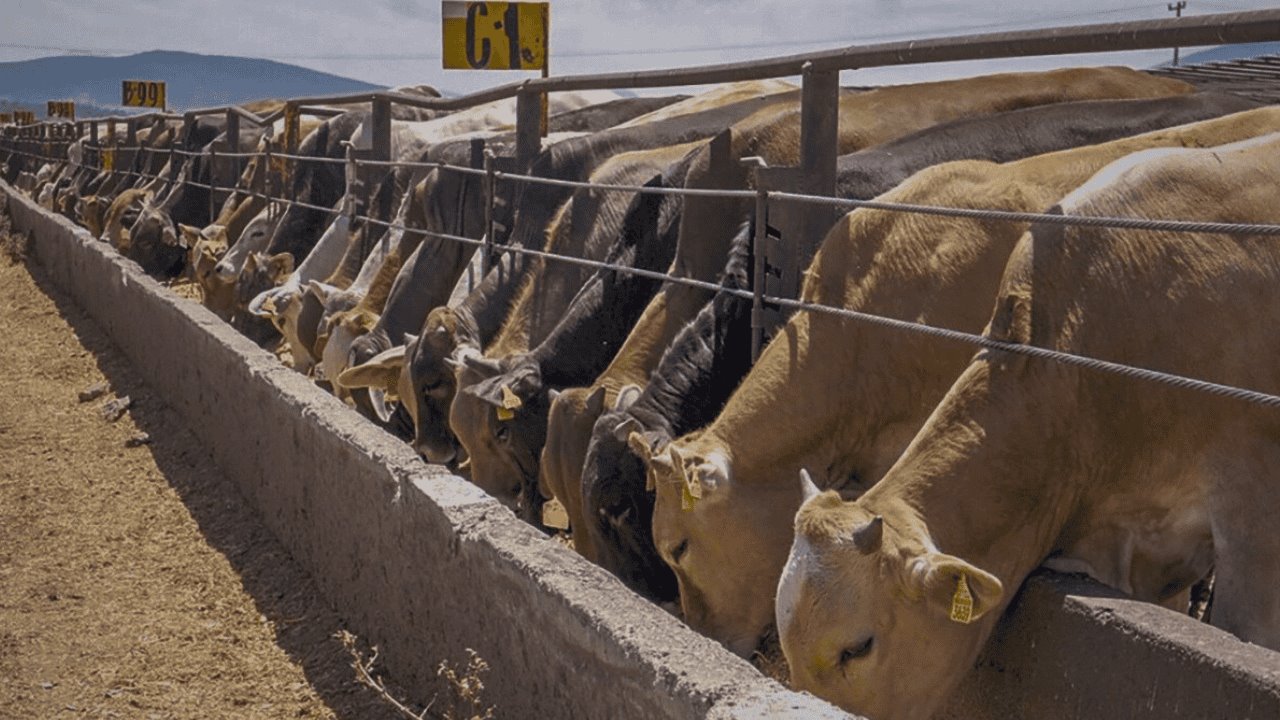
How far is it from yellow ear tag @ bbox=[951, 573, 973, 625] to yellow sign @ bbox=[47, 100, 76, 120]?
1416 inches

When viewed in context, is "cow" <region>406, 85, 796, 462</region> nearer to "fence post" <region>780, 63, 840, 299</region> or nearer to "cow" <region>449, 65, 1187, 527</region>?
"cow" <region>449, 65, 1187, 527</region>

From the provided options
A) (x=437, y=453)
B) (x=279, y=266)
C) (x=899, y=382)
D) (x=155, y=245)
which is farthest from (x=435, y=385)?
(x=155, y=245)

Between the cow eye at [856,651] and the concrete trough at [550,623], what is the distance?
33cm

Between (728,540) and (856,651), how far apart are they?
131cm

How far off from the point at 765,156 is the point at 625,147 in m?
2.18

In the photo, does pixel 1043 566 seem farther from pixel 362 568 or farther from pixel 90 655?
pixel 90 655

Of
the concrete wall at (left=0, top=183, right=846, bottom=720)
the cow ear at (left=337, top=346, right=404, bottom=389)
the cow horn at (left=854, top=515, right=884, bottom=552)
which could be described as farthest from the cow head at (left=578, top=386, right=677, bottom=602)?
the cow ear at (left=337, top=346, right=404, bottom=389)

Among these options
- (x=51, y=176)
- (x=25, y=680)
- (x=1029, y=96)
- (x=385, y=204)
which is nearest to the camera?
(x=25, y=680)

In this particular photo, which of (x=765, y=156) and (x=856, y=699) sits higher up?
(x=765, y=156)

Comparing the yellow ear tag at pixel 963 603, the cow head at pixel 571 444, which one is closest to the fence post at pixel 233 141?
the cow head at pixel 571 444

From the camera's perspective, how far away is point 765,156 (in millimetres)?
7008

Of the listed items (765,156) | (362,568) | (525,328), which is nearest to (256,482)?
(525,328)

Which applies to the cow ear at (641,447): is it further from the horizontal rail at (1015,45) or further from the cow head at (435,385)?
the cow head at (435,385)

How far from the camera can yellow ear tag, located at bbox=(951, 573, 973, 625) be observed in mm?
3492
